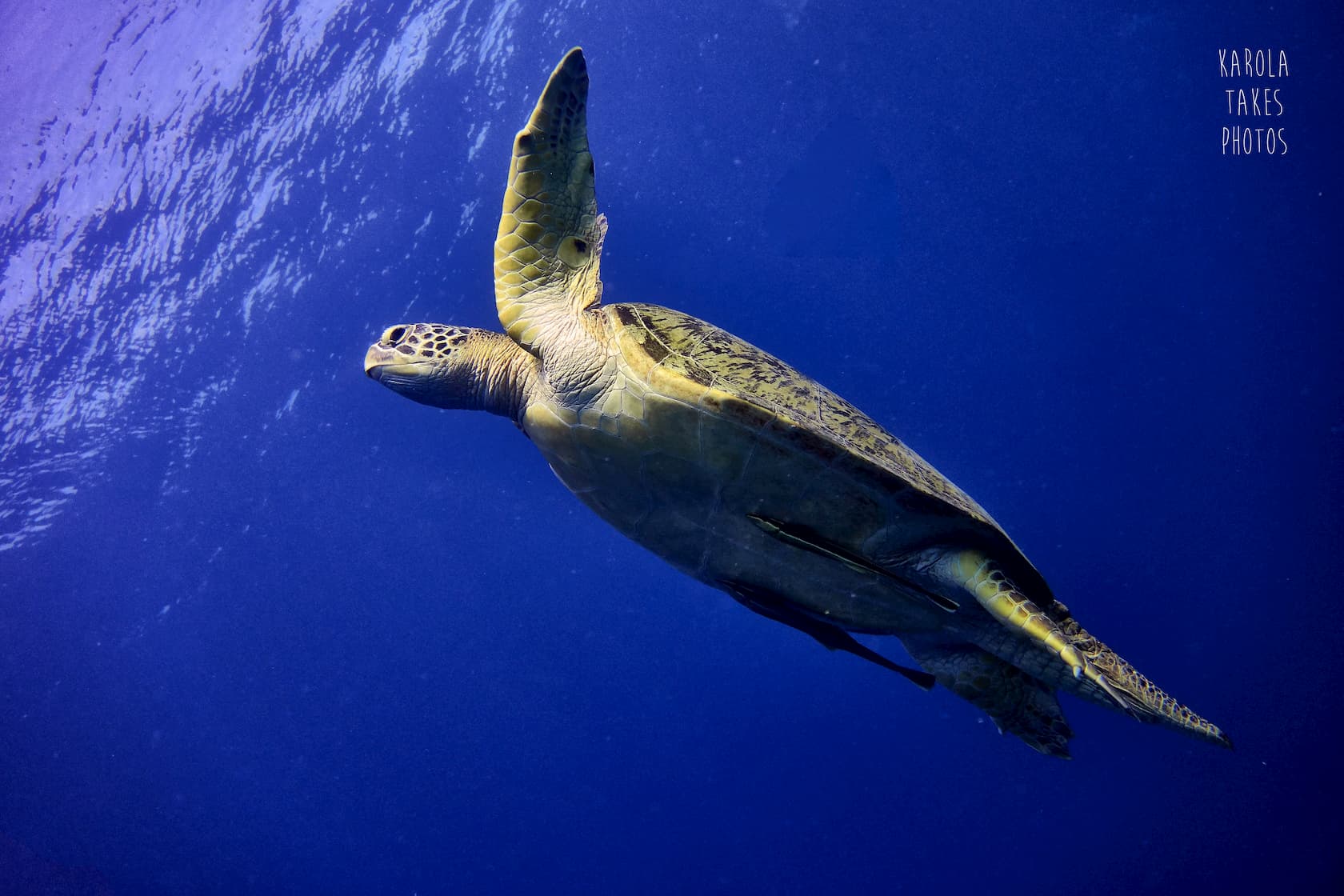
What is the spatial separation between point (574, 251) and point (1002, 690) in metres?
3.63

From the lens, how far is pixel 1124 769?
591 inches

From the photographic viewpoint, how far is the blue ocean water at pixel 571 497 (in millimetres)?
8508

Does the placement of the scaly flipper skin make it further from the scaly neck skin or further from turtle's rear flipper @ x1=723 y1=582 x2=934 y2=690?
turtle's rear flipper @ x1=723 y1=582 x2=934 y2=690

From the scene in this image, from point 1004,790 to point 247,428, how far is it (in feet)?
69.4

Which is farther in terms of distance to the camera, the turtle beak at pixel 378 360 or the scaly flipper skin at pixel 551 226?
the turtle beak at pixel 378 360

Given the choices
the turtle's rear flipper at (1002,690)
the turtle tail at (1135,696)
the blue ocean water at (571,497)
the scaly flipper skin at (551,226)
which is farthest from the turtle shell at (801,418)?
the blue ocean water at (571,497)

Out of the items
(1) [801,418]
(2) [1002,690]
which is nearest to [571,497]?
(2) [1002,690]

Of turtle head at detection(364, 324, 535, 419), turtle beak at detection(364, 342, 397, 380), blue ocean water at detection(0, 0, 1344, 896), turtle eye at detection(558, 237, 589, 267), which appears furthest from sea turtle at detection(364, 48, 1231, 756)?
blue ocean water at detection(0, 0, 1344, 896)

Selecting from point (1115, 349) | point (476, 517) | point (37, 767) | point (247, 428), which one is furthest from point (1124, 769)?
point (37, 767)

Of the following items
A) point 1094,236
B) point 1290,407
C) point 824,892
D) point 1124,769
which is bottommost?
point 824,892

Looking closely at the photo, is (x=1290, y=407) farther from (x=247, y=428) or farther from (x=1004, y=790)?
(x=247, y=428)

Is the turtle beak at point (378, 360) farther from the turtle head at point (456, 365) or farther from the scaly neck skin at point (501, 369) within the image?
the scaly neck skin at point (501, 369)

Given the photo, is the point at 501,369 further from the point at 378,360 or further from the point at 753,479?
the point at 753,479

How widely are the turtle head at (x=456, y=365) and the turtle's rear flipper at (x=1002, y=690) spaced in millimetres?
2822
